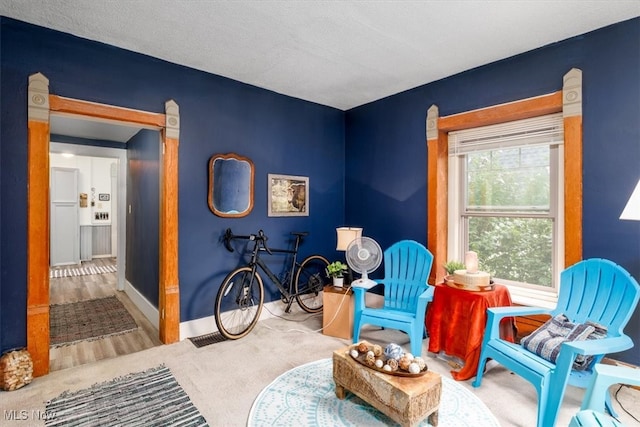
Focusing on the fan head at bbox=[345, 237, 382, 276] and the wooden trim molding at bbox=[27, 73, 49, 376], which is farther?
the fan head at bbox=[345, 237, 382, 276]

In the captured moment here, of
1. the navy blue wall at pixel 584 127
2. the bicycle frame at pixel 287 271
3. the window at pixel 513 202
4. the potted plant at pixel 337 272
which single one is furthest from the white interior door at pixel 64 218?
the window at pixel 513 202

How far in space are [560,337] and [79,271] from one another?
768cm

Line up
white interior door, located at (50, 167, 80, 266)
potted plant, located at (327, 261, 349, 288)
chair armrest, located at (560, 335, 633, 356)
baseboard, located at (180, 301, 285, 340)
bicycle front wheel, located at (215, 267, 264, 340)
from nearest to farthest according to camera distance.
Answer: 1. chair armrest, located at (560, 335, 633, 356)
2. baseboard, located at (180, 301, 285, 340)
3. bicycle front wheel, located at (215, 267, 264, 340)
4. potted plant, located at (327, 261, 349, 288)
5. white interior door, located at (50, 167, 80, 266)

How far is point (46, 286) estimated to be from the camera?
A: 247 cm

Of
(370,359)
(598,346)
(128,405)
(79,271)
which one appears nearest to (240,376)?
(128,405)

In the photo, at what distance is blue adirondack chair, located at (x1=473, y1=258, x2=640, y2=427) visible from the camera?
5.83 feet

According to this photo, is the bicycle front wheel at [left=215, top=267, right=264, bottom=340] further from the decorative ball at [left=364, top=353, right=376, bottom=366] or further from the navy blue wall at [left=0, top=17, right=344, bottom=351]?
the decorative ball at [left=364, top=353, right=376, bottom=366]

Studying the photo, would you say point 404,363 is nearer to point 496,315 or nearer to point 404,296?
point 496,315

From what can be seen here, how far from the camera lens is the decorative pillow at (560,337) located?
197 centimetres

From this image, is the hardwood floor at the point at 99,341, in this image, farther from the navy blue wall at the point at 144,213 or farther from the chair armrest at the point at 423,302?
the chair armrest at the point at 423,302

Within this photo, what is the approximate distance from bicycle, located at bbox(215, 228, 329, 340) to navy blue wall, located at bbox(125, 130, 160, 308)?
87cm

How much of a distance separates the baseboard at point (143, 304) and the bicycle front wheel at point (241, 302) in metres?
0.76

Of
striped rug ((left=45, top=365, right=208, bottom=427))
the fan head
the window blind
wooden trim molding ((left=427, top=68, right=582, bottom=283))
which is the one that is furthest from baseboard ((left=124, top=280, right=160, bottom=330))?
the window blind

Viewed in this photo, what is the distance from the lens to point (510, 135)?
3014 millimetres
